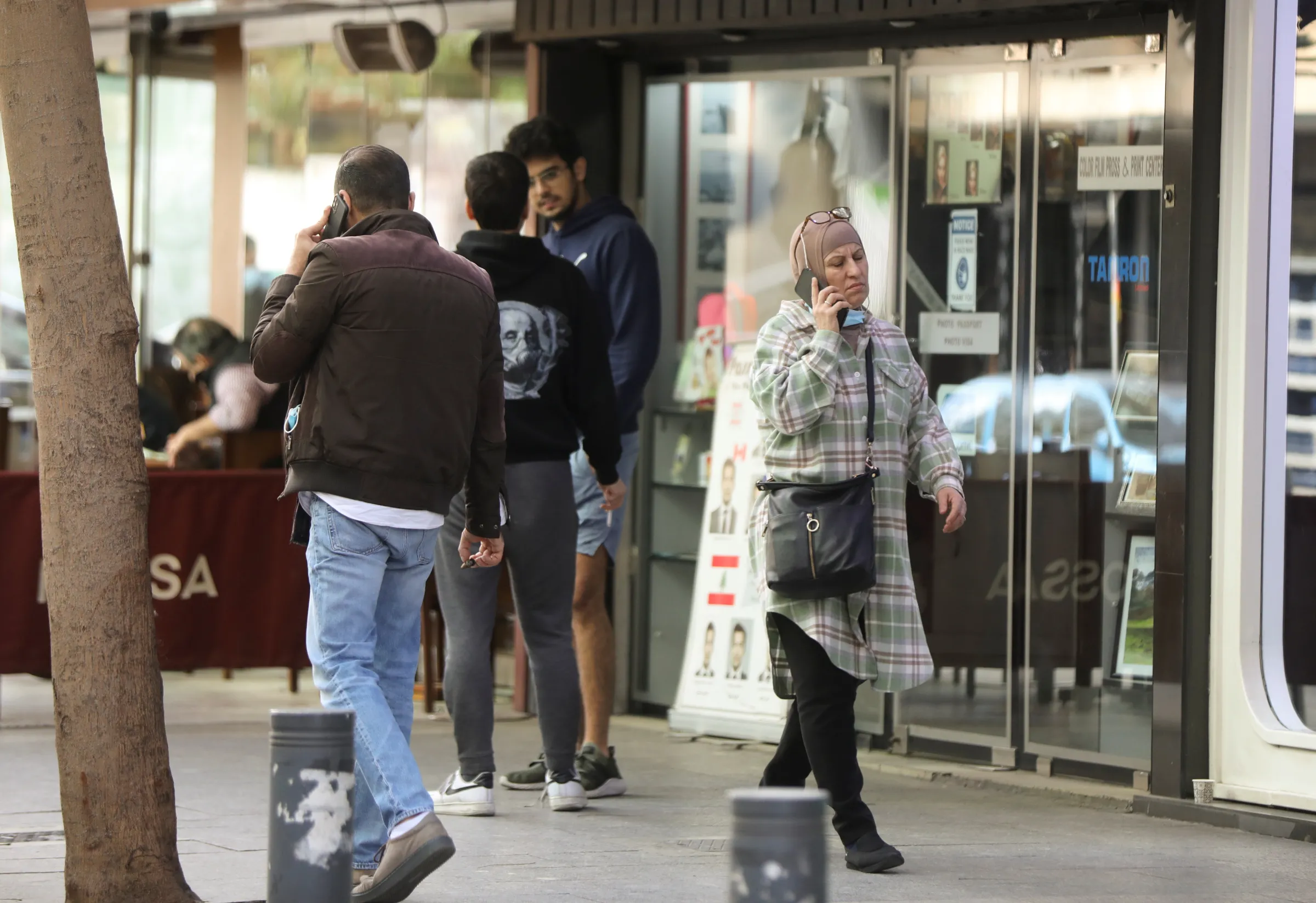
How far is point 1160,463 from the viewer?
662 cm

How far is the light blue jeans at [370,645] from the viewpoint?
468cm

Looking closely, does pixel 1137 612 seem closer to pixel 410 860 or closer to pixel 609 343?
pixel 609 343

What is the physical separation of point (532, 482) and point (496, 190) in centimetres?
95

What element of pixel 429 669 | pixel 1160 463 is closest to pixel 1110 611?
pixel 1160 463

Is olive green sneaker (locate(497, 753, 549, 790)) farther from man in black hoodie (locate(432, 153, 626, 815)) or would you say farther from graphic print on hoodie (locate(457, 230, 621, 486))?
graphic print on hoodie (locate(457, 230, 621, 486))

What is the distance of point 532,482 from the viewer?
20.2ft

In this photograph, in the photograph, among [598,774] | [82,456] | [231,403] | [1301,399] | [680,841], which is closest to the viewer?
[82,456]

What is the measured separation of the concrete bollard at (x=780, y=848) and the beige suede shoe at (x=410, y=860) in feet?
4.87

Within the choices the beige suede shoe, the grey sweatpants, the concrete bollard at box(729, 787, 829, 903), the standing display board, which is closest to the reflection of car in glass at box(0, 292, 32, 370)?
the standing display board

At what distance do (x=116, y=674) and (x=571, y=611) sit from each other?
83.6 inches

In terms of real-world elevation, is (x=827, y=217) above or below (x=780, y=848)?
above

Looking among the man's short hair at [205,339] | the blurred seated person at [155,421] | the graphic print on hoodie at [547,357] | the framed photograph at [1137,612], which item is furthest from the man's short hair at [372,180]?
the man's short hair at [205,339]

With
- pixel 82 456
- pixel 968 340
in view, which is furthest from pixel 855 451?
pixel 968 340

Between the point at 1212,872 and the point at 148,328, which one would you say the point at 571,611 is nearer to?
the point at 1212,872
